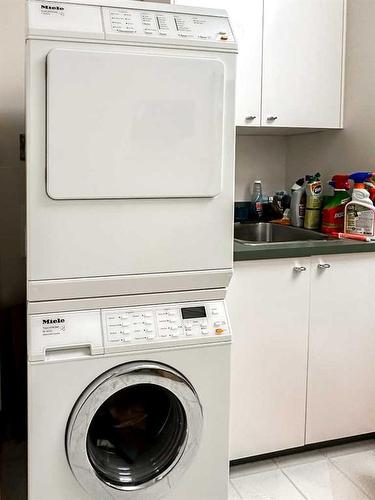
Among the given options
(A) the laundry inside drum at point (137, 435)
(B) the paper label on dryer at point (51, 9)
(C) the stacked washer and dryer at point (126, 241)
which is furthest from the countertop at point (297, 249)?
(B) the paper label on dryer at point (51, 9)

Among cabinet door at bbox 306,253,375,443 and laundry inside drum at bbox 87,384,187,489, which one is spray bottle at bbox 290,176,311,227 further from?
laundry inside drum at bbox 87,384,187,489

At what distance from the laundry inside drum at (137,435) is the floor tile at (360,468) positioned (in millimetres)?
830

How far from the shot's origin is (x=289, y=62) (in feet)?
8.11

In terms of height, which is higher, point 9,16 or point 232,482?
point 9,16

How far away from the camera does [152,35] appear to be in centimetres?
163

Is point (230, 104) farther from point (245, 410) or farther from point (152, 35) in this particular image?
point (245, 410)

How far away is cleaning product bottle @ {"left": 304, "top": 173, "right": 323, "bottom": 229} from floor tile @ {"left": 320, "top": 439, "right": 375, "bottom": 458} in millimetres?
1030

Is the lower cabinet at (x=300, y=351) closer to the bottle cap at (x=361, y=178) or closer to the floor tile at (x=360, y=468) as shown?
the floor tile at (x=360, y=468)

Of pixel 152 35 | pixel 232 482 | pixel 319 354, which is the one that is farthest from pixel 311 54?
pixel 232 482

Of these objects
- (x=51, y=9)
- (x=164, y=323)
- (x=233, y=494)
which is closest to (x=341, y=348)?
(x=233, y=494)

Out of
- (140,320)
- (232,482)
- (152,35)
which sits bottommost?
(232,482)

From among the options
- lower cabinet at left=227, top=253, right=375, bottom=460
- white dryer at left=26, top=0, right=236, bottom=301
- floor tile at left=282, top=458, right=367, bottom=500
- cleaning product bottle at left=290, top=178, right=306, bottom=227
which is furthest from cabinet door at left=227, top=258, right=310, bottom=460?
cleaning product bottle at left=290, top=178, right=306, bottom=227

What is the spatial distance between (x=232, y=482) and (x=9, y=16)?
2.26 meters

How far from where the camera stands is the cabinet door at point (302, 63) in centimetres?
244
